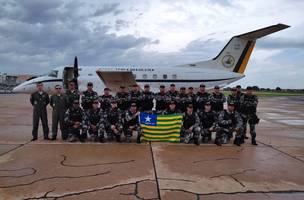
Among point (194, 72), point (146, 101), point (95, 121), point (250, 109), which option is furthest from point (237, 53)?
point (95, 121)

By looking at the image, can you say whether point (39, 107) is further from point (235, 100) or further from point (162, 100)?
point (235, 100)

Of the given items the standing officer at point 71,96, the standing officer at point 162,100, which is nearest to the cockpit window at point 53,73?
the standing officer at point 71,96

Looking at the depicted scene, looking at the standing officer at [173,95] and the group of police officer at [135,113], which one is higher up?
the standing officer at [173,95]

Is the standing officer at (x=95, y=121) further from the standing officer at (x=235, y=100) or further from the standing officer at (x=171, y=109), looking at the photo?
the standing officer at (x=235, y=100)

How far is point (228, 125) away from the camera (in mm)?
7840

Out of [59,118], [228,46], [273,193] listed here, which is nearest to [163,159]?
[273,193]

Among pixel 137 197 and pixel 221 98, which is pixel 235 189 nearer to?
pixel 137 197

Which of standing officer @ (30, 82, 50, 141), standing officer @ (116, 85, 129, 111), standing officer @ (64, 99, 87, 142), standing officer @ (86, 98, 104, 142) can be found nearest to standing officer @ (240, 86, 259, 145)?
standing officer @ (116, 85, 129, 111)

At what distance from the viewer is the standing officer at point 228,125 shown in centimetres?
775

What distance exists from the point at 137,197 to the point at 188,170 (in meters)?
1.63

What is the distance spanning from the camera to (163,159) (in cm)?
597

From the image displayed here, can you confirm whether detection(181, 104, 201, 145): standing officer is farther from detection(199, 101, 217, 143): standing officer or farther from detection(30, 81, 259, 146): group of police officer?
detection(199, 101, 217, 143): standing officer

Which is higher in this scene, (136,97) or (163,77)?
(163,77)

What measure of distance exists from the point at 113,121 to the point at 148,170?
3048 millimetres
